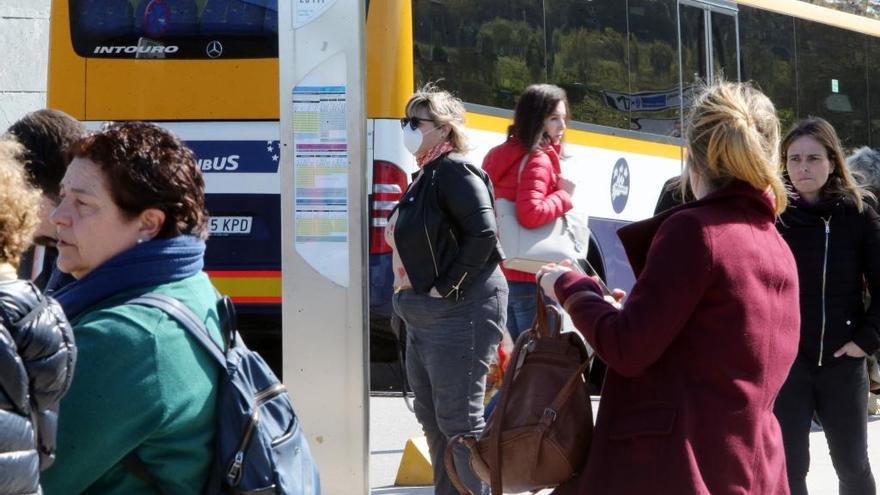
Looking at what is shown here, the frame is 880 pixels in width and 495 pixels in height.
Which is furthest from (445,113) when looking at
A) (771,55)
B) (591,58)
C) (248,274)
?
(771,55)

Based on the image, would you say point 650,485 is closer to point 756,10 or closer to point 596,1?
point 596,1

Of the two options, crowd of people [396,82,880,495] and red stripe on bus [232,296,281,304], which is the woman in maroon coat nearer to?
crowd of people [396,82,880,495]

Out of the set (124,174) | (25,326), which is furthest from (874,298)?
(25,326)

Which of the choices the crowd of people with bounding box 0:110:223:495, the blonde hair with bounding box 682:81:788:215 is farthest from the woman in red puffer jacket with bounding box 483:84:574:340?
the crowd of people with bounding box 0:110:223:495

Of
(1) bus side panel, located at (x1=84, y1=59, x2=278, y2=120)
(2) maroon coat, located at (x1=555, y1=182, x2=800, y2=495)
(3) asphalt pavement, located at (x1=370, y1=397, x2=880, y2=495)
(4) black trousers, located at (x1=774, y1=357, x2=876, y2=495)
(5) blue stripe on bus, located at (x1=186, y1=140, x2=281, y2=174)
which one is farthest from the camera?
(1) bus side panel, located at (x1=84, y1=59, x2=278, y2=120)

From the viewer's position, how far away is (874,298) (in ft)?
17.2

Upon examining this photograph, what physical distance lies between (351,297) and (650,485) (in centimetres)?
296

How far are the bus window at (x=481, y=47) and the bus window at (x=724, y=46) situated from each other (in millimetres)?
2656

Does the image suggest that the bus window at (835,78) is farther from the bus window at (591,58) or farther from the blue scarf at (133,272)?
the blue scarf at (133,272)

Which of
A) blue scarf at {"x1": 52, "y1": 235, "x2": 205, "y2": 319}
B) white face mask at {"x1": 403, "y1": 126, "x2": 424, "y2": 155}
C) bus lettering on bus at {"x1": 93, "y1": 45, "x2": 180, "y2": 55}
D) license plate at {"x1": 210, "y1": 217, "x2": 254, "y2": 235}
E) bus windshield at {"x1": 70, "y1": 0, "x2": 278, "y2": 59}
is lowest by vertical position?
blue scarf at {"x1": 52, "y1": 235, "x2": 205, "y2": 319}

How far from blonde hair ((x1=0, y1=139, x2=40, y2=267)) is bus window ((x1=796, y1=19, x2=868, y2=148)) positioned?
1238 centimetres

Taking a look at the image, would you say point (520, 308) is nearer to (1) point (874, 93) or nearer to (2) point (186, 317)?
(2) point (186, 317)

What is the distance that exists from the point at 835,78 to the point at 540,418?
40.1 feet

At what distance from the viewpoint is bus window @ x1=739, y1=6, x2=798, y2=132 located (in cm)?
1330
